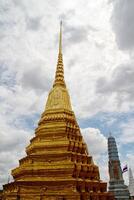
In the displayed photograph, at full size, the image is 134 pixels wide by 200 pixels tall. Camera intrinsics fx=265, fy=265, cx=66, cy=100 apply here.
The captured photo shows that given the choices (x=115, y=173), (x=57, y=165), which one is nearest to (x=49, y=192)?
(x=57, y=165)

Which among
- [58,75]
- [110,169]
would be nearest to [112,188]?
[110,169]

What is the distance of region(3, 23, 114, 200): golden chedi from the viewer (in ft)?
70.9

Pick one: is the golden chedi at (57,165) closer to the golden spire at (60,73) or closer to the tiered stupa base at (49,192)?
the tiered stupa base at (49,192)

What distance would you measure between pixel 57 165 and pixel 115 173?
25.5m

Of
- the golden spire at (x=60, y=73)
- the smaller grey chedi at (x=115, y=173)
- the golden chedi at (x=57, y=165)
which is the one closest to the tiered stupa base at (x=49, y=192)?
the golden chedi at (x=57, y=165)

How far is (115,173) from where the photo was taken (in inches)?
1800

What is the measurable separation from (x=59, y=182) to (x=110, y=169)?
2646cm

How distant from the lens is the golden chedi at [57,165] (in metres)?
21.6

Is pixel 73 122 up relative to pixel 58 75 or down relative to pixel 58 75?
down

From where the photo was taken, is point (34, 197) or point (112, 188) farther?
point (112, 188)

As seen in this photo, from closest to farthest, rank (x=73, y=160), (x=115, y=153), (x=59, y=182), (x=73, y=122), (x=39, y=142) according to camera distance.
Result: (x=59, y=182) → (x=73, y=160) → (x=39, y=142) → (x=73, y=122) → (x=115, y=153)

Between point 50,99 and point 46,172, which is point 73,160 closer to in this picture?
point 46,172

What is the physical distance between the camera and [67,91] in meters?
29.8

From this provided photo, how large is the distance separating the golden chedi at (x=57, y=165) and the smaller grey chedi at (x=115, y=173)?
60.1 feet
